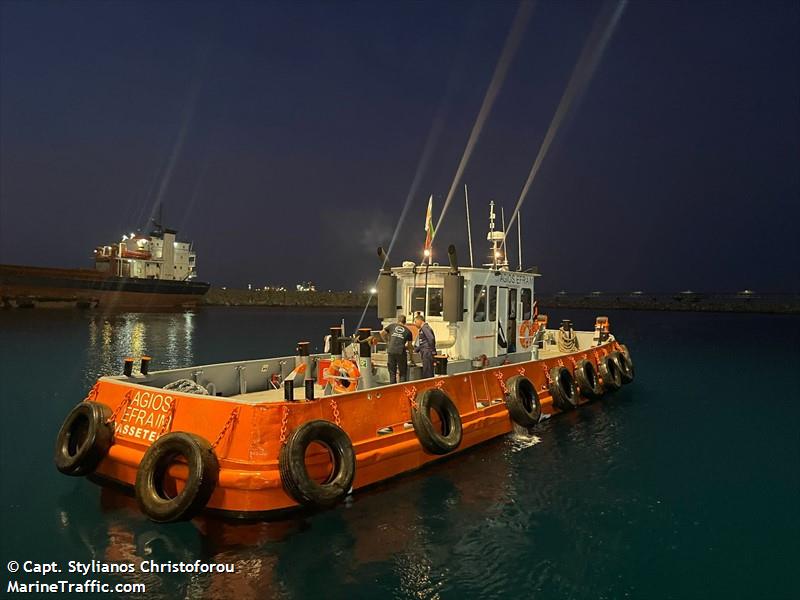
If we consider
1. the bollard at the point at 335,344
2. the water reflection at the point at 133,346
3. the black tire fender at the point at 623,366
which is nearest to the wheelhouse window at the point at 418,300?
the bollard at the point at 335,344

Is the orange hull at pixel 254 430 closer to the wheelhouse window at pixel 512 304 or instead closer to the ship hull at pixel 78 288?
the wheelhouse window at pixel 512 304

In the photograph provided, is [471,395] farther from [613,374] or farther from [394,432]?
[613,374]

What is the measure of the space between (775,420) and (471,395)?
448 inches

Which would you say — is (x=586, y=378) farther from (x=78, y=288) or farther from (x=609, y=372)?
(x=78, y=288)

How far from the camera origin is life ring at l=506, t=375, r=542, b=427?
1133 centimetres

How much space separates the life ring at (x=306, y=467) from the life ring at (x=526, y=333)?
8.30m

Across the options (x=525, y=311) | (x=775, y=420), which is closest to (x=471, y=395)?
(x=525, y=311)

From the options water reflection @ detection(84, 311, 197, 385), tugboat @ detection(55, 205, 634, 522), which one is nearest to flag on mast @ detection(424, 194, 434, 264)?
tugboat @ detection(55, 205, 634, 522)

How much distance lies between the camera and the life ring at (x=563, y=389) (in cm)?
1338

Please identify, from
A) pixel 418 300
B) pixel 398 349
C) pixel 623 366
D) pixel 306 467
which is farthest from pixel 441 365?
pixel 623 366

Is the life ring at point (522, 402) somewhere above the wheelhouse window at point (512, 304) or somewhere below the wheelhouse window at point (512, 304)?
below

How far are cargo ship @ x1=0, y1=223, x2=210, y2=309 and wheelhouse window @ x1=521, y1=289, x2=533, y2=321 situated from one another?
204ft

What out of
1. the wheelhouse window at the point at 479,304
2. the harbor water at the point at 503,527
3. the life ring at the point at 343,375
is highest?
the wheelhouse window at the point at 479,304

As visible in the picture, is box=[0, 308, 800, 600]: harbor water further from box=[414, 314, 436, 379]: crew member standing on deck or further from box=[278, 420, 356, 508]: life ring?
box=[414, 314, 436, 379]: crew member standing on deck
